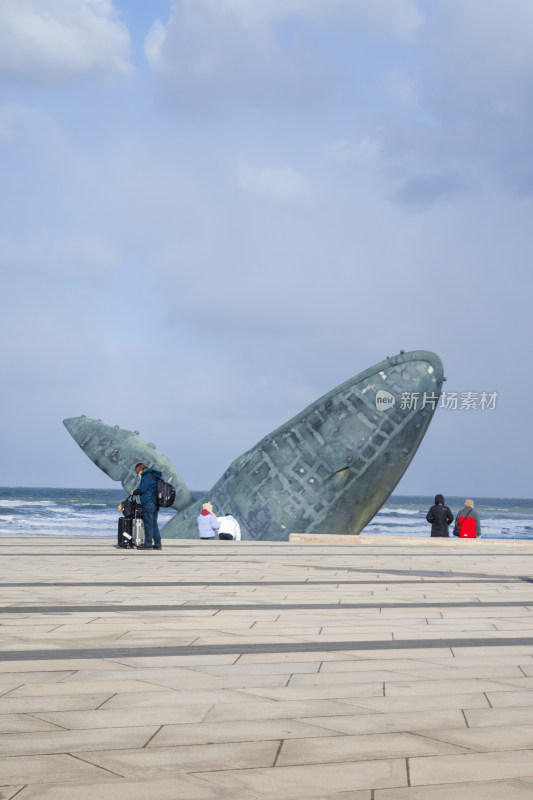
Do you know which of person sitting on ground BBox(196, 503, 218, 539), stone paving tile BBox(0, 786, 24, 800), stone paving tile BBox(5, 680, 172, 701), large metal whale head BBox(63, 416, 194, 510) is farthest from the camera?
large metal whale head BBox(63, 416, 194, 510)

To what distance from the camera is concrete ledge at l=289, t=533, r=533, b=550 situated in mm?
17703

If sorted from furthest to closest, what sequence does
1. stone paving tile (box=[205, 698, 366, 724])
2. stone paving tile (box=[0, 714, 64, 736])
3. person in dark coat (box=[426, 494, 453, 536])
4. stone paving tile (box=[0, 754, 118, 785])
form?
person in dark coat (box=[426, 494, 453, 536]) → stone paving tile (box=[205, 698, 366, 724]) → stone paving tile (box=[0, 714, 64, 736]) → stone paving tile (box=[0, 754, 118, 785])

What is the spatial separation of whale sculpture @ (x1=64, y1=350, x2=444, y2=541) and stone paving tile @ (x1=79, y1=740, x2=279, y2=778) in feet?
55.0

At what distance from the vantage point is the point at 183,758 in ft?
10.2

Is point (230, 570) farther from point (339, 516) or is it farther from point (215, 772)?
point (339, 516)

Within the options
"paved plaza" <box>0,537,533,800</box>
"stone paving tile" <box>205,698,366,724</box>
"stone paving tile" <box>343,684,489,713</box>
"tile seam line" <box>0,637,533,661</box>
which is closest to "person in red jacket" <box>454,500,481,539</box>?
"paved plaza" <box>0,537,533,800</box>

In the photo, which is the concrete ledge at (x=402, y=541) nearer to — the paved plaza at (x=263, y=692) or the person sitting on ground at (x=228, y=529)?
the person sitting on ground at (x=228, y=529)

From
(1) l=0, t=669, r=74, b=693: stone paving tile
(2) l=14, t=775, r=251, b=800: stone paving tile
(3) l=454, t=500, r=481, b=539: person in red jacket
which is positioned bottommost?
(1) l=0, t=669, r=74, b=693: stone paving tile

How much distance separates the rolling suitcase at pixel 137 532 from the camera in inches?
577

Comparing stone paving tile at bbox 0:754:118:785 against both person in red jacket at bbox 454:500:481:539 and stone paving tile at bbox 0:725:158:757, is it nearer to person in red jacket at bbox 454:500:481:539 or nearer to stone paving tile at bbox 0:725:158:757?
stone paving tile at bbox 0:725:158:757

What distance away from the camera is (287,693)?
4125 mm

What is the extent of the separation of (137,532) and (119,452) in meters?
9.10

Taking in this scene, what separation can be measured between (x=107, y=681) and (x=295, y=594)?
4.14 meters

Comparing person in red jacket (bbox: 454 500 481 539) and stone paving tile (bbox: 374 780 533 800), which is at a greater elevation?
person in red jacket (bbox: 454 500 481 539)
